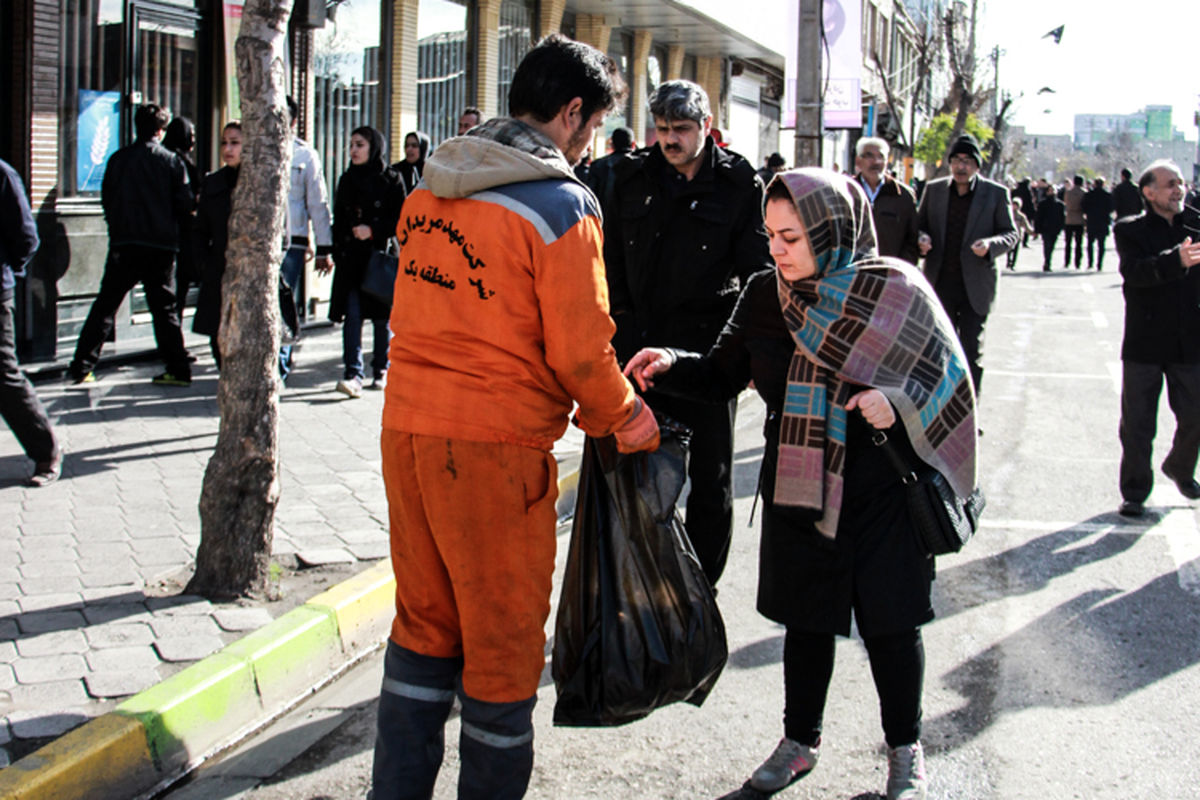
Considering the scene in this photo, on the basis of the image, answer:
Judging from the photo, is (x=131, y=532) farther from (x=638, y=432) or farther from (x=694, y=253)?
(x=638, y=432)

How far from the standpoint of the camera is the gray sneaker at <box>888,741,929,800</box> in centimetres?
350

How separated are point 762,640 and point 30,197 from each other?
708 cm

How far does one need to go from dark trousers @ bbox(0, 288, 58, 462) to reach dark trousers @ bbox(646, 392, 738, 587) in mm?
3414

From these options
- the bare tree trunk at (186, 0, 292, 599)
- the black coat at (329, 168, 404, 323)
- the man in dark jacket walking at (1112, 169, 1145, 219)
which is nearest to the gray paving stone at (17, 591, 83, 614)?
the bare tree trunk at (186, 0, 292, 599)

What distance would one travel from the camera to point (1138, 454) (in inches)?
264

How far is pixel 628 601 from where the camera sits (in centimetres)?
326

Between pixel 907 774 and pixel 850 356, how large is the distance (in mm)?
1185

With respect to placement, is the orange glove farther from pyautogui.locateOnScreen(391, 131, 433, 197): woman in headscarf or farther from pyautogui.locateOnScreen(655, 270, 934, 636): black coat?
pyautogui.locateOnScreen(391, 131, 433, 197): woman in headscarf

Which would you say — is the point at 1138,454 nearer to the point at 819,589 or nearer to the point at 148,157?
the point at 819,589

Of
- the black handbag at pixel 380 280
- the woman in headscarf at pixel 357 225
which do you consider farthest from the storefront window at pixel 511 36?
the black handbag at pixel 380 280

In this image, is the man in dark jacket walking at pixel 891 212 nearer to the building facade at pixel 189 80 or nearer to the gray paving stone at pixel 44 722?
the building facade at pixel 189 80

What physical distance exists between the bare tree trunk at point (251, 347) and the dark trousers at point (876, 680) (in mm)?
2259

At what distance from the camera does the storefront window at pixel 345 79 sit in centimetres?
1335

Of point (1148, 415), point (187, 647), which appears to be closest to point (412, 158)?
point (1148, 415)
